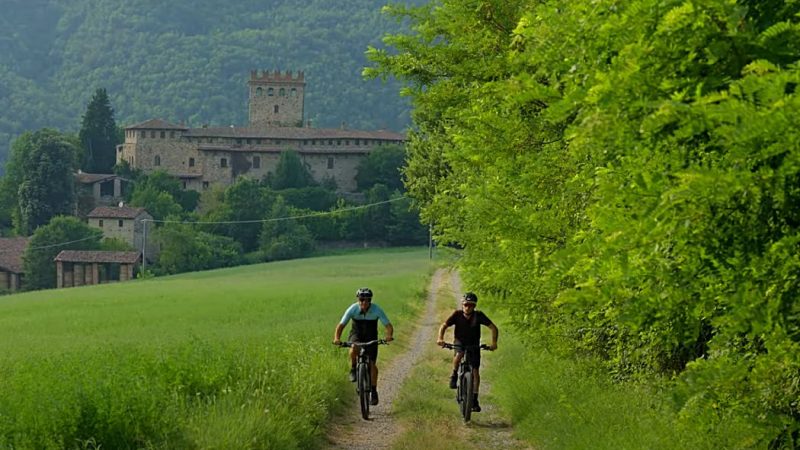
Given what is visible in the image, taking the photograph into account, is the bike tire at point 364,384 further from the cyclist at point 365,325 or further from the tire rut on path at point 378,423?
the tire rut on path at point 378,423

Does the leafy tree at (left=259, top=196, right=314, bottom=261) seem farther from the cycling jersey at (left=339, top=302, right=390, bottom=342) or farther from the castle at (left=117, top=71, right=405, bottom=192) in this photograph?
the cycling jersey at (left=339, top=302, right=390, bottom=342)

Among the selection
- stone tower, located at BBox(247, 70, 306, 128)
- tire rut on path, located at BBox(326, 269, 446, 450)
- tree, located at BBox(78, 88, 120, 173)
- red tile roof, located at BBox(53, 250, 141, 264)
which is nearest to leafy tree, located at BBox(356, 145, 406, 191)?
tree, located at BBox(78, 88, 120, 173)

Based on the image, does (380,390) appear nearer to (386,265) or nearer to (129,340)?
(129,340)

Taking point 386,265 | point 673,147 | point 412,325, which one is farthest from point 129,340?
point 386,265

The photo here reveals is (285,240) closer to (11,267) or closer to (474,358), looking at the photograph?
(11,267)

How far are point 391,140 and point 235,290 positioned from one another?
8187 cm

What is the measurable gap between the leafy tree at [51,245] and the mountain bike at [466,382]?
299ft

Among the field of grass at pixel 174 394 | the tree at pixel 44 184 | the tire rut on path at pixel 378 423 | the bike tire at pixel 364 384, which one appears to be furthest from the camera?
the tree at pixel 44 184

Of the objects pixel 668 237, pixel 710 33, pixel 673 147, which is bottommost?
pixel 668 237

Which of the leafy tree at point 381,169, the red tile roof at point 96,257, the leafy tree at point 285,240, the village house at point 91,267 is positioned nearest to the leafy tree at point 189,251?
the red tile roof at point 96,257

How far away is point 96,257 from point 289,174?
3376 cm

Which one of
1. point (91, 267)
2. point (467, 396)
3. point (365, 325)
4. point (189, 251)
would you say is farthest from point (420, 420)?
point (189, 251)

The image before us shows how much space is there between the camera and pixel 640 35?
19.4 ft

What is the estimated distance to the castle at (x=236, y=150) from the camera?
134375 mm
